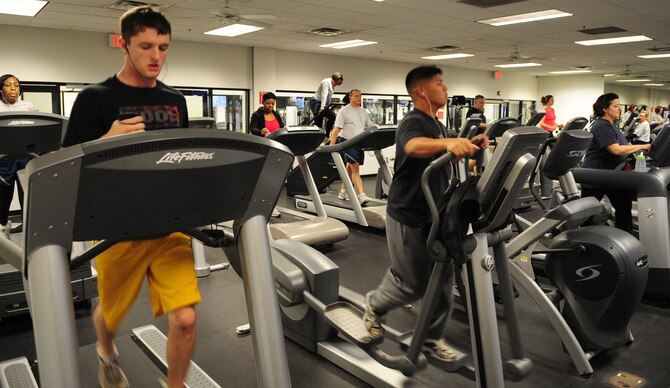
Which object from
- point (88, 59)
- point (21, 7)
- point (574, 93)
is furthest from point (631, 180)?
point (574, 93)

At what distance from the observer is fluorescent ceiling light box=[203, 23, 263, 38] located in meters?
7.41

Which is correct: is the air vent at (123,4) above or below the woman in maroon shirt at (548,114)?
above

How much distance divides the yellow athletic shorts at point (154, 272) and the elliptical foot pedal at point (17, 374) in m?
0.83

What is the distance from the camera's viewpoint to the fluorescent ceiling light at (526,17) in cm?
662

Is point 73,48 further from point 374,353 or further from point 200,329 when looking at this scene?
point 374,353

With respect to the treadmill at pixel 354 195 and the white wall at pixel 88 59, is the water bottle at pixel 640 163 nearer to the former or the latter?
the treadmill at pixel 354 195

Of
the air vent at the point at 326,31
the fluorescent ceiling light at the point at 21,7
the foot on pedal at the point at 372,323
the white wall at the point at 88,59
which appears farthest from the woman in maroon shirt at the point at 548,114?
the fluorescent ceiling light at the point at 21,7

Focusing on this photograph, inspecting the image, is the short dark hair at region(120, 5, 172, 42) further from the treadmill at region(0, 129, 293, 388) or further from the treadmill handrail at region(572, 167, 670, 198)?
the treadmill handrail at region(572, 167, 670, 198)

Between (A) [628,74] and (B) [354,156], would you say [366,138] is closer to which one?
(B) [354,156]

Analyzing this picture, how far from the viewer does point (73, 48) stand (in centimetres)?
764

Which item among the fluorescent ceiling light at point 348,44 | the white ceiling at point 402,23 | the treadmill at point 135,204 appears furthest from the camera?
the fluorescent ceiling light at point 348,44

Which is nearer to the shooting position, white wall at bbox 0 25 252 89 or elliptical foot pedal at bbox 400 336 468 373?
elliptical foot pedal at bbox 400 336 468 373

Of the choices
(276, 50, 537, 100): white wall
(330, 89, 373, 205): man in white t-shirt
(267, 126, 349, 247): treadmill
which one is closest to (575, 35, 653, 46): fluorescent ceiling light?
(276, 50, 537, 100): white wall

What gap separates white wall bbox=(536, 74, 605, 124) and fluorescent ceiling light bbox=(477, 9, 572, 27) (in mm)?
9860
